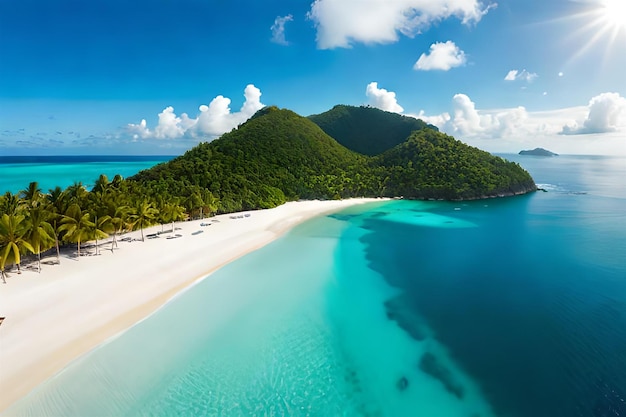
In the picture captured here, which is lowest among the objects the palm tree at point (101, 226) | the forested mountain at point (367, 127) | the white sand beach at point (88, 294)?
the white sand beach at point (88, 294)

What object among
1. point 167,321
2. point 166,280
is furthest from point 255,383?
point 166,280

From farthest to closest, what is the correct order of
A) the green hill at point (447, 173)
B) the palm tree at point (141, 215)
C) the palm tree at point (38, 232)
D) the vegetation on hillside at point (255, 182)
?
the green hill at point (447, 173) → the palm tree at point (141, 215) → the vegetation on hillside at point (255, 182) → the palm tree at point (38, 232)

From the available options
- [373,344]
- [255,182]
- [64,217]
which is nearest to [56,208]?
[64,217]

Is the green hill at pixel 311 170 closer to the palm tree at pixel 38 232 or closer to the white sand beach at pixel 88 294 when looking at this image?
the white sand beach at pixel 88 294

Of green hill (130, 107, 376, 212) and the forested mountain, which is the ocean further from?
the forested mountain

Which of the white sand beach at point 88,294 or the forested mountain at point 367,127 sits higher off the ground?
the forested mountain at point 367,127

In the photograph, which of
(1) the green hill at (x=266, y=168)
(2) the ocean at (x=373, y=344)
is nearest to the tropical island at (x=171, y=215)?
(1) the green hill at (x=266, y=168)

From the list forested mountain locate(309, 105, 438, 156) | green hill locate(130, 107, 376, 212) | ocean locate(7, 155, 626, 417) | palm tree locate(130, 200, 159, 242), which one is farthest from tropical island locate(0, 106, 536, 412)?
forested mountain locate(309, 105, 438, 156)

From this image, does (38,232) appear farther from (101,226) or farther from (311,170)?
(311,170)
